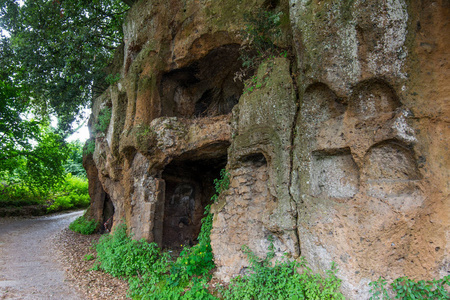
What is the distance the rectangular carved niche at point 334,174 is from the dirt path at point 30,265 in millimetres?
5112

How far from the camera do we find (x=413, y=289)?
2.98 metres

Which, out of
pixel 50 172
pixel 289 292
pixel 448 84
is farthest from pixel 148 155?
pixel 50 172

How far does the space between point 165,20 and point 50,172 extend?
10.3 m

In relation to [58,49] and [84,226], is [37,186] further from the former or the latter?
[58,49]

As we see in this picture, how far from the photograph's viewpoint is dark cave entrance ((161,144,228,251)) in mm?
8023

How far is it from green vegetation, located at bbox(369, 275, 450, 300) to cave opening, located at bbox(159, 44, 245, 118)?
574 cm

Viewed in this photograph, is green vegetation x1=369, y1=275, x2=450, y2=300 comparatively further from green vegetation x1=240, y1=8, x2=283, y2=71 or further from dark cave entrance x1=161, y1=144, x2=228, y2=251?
dark cave entrance x1=161, y1=144, x2=228, y2=251

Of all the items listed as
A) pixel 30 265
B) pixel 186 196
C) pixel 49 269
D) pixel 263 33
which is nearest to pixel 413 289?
pixel 263 33

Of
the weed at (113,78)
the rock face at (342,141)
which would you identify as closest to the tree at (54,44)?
the weed at (113,78)

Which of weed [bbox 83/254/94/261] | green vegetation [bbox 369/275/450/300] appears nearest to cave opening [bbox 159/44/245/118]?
weed [bbox 83/254/94/261]

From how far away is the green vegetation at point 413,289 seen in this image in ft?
9.36

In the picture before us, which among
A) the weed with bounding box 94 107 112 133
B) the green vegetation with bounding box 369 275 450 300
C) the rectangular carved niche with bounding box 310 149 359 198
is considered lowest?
the green vegetation with bounding box 369 275 450 300

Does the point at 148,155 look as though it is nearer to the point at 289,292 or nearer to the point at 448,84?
the point at 289,292

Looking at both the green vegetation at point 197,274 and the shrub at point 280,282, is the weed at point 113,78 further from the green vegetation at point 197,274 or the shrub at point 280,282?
the shrub at point 280,282
